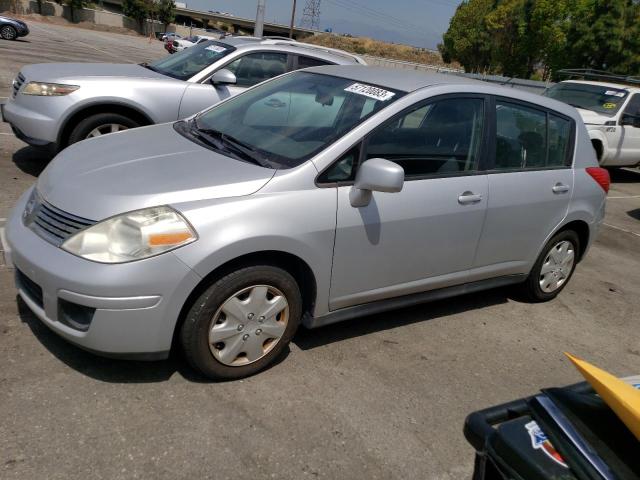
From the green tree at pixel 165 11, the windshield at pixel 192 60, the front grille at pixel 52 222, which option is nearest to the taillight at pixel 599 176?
the front grille at pixel 52 222

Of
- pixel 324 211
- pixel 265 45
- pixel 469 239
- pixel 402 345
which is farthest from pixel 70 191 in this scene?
pixel 265 45

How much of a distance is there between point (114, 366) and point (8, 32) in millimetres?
27834

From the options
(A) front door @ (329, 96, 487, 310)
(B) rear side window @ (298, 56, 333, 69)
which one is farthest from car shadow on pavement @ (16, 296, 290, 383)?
(B) rear side window @ (298, 56, 333, 69)

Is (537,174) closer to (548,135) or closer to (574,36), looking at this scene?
(548,135)

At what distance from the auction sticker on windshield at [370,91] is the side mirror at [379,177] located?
0.60 m

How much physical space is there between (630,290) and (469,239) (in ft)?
8.96

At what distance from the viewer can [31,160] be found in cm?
675

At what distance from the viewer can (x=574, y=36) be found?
2730 centimetres

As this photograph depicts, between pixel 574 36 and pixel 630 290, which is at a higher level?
pixel 574 36

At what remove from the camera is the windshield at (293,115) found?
3.42 meters

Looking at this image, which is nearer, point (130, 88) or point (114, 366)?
point (114, 366)

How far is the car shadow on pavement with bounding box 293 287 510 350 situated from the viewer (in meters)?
3.79

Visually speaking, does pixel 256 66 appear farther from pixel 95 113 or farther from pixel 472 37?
pixel 472 37

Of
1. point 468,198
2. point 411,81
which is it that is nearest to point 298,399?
point 468,198
